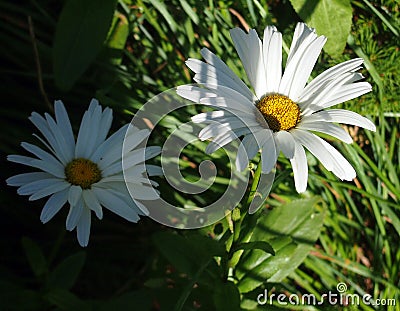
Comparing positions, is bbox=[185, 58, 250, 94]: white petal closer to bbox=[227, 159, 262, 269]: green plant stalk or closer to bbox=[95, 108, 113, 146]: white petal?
bbox=[227, 159, 262, 269]: green plant stalk

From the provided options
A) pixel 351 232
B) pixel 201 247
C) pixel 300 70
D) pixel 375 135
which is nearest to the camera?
pixel 300 70

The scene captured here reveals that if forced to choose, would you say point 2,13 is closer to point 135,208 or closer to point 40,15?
point 40,15

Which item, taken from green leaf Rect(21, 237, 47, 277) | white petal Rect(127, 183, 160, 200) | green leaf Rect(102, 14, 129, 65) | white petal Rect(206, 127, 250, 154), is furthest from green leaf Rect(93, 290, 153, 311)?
green leaf Rect(102, 14, 129, 65)

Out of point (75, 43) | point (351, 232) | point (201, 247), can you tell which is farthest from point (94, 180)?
point (351, 232)

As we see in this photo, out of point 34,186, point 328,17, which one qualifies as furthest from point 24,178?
point 328,17

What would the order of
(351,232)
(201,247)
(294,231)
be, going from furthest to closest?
(351,232) < (294,231) < (201,247)

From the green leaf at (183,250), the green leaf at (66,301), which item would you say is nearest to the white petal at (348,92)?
the green leaf at (183,250)
